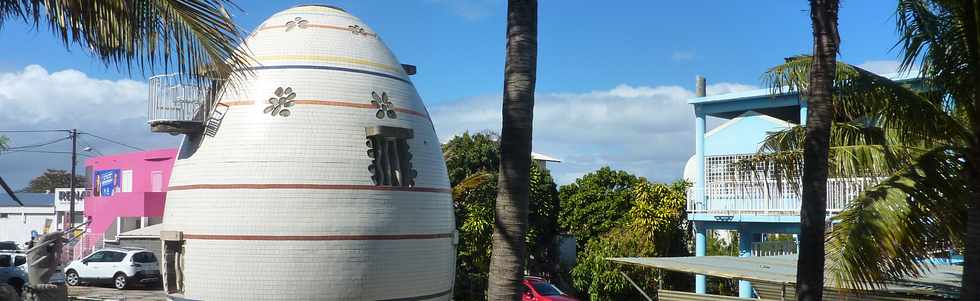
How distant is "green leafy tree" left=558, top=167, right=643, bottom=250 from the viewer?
31844mm

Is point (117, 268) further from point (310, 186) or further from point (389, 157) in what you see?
point (310, 186)

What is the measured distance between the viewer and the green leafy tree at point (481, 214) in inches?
1155

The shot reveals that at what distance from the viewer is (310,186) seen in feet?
45.1

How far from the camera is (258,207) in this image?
1367 centimetres

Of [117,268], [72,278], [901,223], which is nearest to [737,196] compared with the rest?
[901,223]

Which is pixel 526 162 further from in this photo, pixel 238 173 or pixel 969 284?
pixel 238 173

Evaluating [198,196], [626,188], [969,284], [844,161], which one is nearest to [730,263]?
[844,161]

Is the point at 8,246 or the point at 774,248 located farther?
the point at 8,246

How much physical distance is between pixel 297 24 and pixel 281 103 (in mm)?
1727

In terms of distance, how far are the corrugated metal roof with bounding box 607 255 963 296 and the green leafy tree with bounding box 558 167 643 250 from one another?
48.9ft

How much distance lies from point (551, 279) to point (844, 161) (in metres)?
23.1

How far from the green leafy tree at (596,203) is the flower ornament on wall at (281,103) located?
18.5 m

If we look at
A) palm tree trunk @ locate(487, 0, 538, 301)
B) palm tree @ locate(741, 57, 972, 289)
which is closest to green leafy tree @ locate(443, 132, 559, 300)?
palm tree @ locate(741, 57, 972, 289)

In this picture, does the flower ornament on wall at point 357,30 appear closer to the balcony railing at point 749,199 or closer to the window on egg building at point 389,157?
the window on egg building at point 389,157
